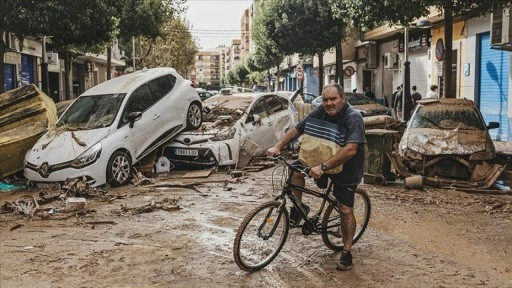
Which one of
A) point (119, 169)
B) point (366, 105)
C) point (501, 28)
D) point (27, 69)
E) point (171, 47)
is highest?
point (171, 47)

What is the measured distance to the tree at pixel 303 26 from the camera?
96.4 feet

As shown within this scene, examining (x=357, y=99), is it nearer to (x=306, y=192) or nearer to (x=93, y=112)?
(x=93, y=112)

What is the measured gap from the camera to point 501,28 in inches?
667

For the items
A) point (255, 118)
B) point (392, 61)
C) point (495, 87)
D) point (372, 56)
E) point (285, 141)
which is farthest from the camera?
point (372, 56)

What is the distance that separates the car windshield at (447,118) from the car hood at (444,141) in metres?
0.23

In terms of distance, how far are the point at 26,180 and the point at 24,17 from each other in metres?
5.55

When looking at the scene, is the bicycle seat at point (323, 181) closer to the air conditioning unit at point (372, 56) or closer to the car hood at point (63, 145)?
the car hood at point (63, 145)

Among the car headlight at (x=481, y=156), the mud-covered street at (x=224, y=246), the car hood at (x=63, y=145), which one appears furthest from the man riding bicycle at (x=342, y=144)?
the car hood at (x=63, y=145)

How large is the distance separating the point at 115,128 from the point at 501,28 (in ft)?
40.1

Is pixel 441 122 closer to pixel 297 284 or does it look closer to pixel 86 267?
pixel 297 284

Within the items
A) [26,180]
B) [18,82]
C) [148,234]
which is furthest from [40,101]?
[18,82]

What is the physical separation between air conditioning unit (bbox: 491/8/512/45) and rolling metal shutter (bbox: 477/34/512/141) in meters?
2.16

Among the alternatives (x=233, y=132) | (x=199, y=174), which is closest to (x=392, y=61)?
(x=233, y=132)

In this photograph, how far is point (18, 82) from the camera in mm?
26250
